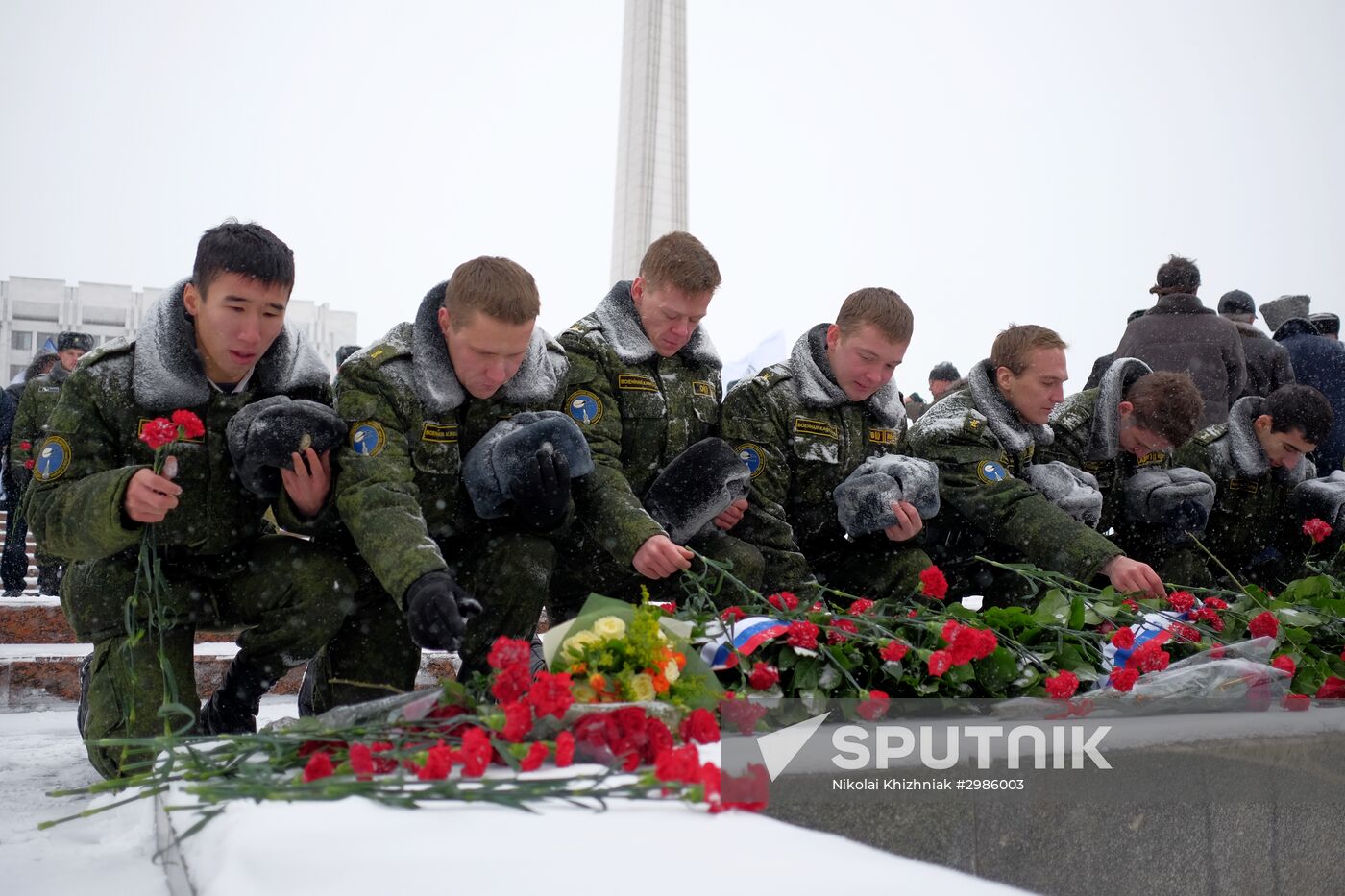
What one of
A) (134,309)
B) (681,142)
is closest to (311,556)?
(681,142)

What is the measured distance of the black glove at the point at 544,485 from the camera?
3.06m

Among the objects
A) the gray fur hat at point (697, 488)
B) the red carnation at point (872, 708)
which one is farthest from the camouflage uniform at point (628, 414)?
the red carnation at point (872, 708)

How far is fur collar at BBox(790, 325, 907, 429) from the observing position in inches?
162

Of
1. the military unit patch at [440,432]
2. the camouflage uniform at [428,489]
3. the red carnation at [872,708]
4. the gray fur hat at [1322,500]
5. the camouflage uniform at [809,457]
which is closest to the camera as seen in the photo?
the red carnation at [872,708]

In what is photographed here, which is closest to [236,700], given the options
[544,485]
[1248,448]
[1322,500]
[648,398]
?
[544,485]

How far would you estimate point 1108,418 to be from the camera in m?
4.66

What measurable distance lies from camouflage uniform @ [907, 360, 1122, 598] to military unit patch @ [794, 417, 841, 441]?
1.39ft

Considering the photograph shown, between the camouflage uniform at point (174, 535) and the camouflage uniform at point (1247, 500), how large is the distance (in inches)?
153

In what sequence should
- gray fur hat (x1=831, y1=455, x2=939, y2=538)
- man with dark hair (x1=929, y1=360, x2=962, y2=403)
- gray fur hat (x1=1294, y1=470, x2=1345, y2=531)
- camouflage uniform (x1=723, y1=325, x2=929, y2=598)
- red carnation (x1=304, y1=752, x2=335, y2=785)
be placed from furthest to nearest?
man with dark hair (x1=929, y1=360, x2=962, y2=403) → gray fur hat (x1=1294, y1=470, x2=1345, y2=531) → camouflage uniform (x1=723, y1=325, x2=929, y2=598) → gray fur hat (x1=831, y1=455, x2=939, y2=538) → red carnation (x1=304, y1=752, x2=335, y2=785)

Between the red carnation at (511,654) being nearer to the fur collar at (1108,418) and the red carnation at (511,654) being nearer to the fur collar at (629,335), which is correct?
the fur collar at (629,335)

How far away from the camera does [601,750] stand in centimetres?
183

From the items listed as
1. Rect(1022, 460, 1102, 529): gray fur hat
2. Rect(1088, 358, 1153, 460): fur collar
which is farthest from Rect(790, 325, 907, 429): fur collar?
Rect(1088, 358, 1153, 460): fur collar

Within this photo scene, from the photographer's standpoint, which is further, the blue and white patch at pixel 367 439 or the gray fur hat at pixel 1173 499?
the gray fur hat at pixel 1173 499

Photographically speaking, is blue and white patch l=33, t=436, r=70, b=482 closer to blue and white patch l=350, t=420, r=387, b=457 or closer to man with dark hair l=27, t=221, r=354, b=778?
man with dark hair l=27, t=221, r=354, b=778
